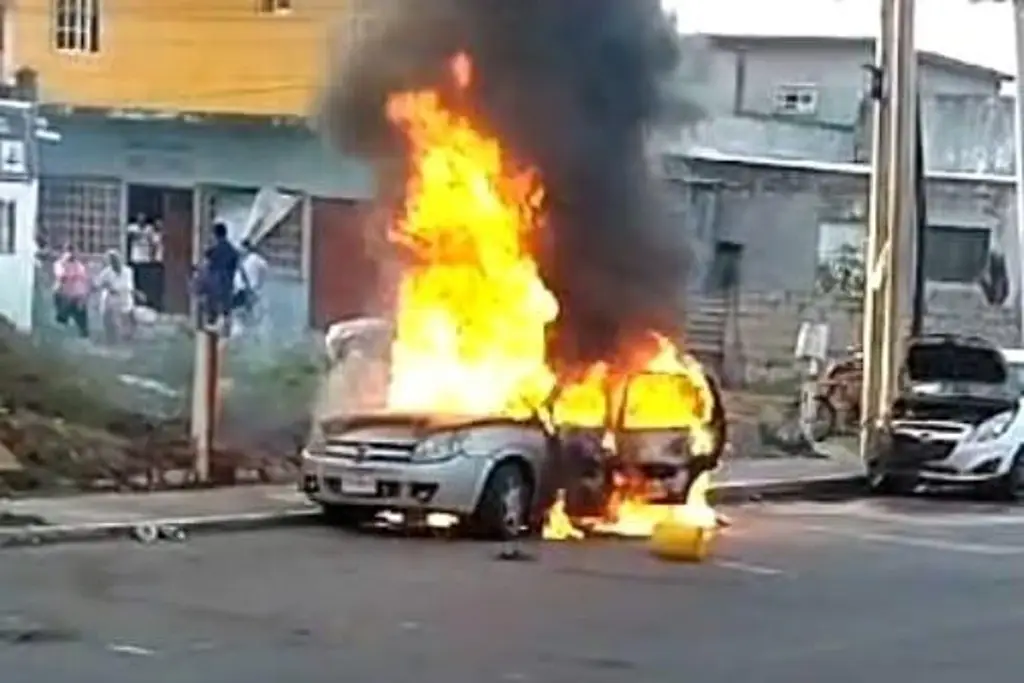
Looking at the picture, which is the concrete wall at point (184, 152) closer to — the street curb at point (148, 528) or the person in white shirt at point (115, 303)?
the person in white shirt at point (115, 303)

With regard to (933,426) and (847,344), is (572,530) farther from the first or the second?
(847,344)

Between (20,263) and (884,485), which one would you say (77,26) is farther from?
(884,485)

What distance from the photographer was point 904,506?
27.5m

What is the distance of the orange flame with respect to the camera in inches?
870

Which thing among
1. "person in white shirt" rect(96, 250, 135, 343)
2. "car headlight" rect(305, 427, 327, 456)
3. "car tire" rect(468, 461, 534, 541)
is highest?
"person in white shirt" rect(96, 250, 135, 343)

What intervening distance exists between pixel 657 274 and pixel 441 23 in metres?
2.99

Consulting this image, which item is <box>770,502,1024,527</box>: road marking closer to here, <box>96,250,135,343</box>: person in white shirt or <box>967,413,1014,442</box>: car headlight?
<box>967,413,1014,442</box>: car headlight

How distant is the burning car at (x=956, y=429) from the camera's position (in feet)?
92.7

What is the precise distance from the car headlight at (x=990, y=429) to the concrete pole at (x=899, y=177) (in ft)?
6.04

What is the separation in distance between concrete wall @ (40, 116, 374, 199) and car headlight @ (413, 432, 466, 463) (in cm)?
1674

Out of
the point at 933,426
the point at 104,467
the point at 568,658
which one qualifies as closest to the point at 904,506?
the point at 933,426

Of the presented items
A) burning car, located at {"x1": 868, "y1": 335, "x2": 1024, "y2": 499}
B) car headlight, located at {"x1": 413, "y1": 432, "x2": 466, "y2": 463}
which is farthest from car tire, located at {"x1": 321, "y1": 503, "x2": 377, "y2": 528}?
burning car, located at {"x1": 868, "y1": 335, "x2": 1024, "y2": 499}

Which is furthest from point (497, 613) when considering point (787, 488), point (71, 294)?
point (71, 294)

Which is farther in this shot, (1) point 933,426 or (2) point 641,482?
(1) point 933,426
